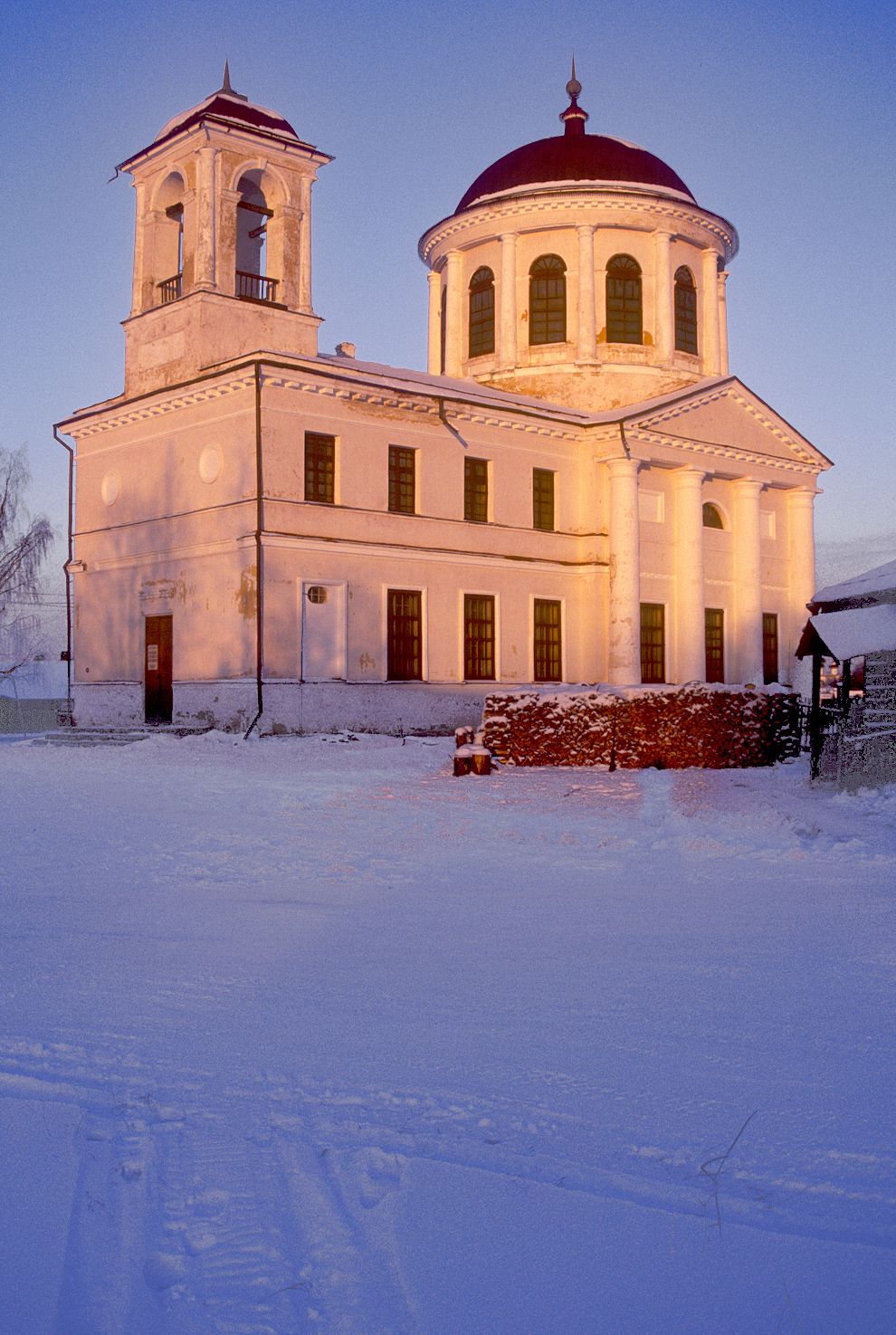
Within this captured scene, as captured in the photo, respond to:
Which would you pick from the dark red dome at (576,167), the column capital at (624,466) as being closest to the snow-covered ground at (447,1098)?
the column capital at (624,466)

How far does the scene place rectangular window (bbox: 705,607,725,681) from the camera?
33844 millimetres

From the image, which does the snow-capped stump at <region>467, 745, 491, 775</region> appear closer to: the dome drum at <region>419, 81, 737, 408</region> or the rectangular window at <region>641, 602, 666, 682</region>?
the rectangular window at <region>641, 602, 666, 682</region>

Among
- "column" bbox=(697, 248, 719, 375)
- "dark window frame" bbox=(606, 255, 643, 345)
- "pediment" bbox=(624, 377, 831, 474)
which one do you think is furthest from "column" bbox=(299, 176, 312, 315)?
"column" bbox=(697, 248, 719, 375)

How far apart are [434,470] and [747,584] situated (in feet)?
36.1

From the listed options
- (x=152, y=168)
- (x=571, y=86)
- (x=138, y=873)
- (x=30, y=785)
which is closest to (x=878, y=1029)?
(x=138, y=873)

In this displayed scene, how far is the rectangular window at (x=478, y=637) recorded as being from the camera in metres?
28.8

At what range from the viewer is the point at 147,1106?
4.11 metres

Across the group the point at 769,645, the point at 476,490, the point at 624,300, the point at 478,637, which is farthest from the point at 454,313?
the point at 769,645

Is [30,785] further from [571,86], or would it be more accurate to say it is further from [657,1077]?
[571,86]

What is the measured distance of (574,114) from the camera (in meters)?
39.3

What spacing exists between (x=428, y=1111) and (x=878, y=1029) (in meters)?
2.17

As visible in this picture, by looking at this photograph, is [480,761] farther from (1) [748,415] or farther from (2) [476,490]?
(1) [748,415]

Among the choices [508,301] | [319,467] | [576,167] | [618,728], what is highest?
[576,167]

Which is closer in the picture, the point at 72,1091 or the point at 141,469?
the point at 72,1091
